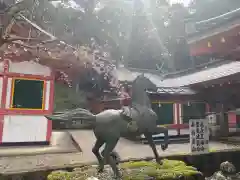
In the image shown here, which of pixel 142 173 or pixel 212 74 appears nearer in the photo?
pixel 142 173

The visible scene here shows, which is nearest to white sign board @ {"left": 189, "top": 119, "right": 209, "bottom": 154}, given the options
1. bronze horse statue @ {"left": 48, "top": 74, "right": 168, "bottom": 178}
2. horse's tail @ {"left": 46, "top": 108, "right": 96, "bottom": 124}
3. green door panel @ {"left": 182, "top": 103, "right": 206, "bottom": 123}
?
bronze horse statue @ {"left": 48, "top": 74, "right": 168, "bottom": 178}

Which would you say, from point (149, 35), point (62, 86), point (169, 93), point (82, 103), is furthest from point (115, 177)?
point (149, 35)

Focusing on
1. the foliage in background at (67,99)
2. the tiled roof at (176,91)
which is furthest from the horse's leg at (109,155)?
the foliage in background at (67,99)

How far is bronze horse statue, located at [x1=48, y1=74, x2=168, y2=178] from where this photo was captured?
5.07m

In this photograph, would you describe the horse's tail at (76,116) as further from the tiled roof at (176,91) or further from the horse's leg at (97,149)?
the tiled roof at (176,91)

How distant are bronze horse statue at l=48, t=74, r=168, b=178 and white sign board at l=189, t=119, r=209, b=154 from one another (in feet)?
8.17

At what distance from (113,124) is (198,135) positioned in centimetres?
400

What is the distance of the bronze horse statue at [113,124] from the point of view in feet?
16.6

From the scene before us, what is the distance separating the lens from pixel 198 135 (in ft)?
25.9

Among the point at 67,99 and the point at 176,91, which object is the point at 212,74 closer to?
the point at 176,91

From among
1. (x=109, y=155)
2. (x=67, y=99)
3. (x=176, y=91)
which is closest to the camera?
(x=109, y=155)

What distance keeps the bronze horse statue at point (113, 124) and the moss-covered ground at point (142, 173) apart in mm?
281

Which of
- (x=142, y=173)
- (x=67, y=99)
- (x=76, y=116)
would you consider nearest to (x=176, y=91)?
(x=142, y=173)

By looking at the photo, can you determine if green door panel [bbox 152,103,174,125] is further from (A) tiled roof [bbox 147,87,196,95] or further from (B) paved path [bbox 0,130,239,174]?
(B) paved path [bbox 0,130,239,174]
